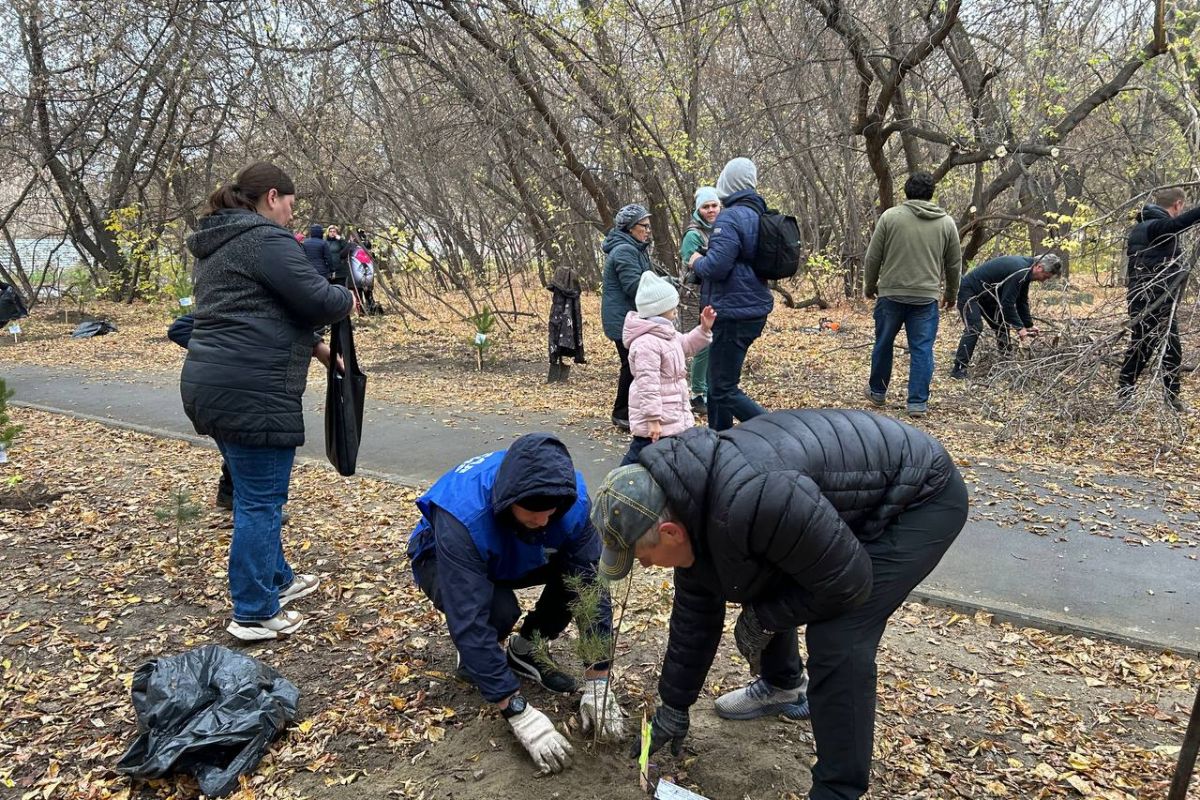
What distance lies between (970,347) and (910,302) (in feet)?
6.11

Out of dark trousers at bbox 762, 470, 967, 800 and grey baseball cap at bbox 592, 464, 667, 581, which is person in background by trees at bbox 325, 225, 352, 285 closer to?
grey baseball cap at bbox 592, 464, 667, 581

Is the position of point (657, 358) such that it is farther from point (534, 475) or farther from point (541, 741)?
point (541, 741)

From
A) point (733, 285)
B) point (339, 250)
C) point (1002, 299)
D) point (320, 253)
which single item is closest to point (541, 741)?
point (733, 285)

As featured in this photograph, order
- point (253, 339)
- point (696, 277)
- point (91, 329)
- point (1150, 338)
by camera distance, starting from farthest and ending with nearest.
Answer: point (91, 329) < point (1150, 338) < point (696, 277) < point (253, 339)

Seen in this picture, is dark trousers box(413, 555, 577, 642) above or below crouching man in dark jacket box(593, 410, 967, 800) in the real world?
below

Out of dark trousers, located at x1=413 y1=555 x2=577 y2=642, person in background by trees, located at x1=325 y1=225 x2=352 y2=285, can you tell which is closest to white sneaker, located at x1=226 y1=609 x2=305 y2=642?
dark trousers, located at x1=413 y1=555 x2=577 y2=642

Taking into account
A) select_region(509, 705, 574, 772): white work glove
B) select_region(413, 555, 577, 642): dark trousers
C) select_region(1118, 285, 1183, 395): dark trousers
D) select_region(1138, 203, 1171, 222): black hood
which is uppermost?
select_region(1138, 203, 1171, 222): black hood

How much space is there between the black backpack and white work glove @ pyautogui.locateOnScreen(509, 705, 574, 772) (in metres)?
3.27

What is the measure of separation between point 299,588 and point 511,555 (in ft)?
4.94

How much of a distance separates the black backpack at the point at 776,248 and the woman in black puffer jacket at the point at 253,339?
2726mm

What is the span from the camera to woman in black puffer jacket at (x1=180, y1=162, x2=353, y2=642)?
2811 mm

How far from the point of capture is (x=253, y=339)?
2848 mm

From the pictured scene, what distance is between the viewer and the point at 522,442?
7.47 ft

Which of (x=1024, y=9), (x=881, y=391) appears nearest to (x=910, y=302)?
(x=881, y=391)
